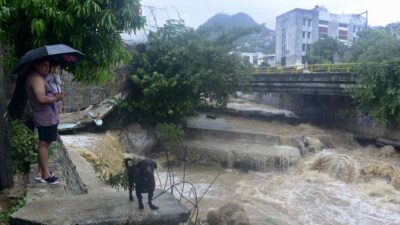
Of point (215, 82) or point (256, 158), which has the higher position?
point (215, 82)

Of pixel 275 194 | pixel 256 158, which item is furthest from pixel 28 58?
pixel 256 158

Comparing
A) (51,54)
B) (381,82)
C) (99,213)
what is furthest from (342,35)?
(99,213)

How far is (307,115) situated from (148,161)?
2419cm

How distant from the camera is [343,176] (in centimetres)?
1455

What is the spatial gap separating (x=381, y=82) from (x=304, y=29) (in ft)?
99.6

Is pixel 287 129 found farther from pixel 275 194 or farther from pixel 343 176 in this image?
pixel 275 194

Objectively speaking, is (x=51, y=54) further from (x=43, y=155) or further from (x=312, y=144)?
(x=312, y=144)

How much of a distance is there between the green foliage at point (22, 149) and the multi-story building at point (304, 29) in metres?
40.6

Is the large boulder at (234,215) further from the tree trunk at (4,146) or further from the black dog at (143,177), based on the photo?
the black dog at (143,177)

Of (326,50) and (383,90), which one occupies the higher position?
(326,50)

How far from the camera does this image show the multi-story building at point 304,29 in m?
45.1

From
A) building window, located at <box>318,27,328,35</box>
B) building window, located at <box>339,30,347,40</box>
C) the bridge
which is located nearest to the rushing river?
the bridge

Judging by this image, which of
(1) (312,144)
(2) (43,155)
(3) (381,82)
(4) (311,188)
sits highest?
(3) (381,82)

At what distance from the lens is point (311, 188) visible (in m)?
13.5
